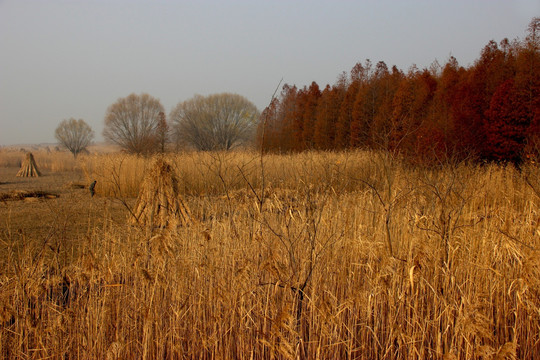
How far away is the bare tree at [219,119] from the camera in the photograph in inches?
1432

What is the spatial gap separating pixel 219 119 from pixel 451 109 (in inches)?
1026

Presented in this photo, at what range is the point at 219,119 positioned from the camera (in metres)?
37.5

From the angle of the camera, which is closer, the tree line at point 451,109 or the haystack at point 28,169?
the tree line at point 451,109

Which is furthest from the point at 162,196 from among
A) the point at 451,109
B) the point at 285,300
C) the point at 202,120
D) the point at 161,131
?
the point at 202,120

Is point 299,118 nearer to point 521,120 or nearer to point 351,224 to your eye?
point 521,120

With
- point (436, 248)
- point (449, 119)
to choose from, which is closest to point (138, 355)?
point (436, 248)

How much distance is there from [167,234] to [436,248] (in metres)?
2.05

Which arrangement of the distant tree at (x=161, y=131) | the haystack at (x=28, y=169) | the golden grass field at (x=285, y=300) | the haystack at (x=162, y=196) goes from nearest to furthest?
the golden grass field at (x=285, y=300) < the haystack at (x=162, y=196) < the distant tree at (x=161, y=131) < the haystack at (x=28, y=169)

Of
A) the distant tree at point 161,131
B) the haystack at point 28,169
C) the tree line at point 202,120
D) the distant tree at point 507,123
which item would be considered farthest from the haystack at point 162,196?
the tree line at point 202,120

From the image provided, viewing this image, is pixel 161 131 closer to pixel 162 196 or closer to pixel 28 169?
pixel 162 196

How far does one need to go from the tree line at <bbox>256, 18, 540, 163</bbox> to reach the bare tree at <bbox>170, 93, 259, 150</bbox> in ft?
46.9

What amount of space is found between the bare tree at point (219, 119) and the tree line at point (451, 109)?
14.3 m

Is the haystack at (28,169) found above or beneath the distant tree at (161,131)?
beneath

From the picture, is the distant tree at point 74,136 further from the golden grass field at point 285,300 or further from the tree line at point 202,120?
the golden grass field at point 285,300
